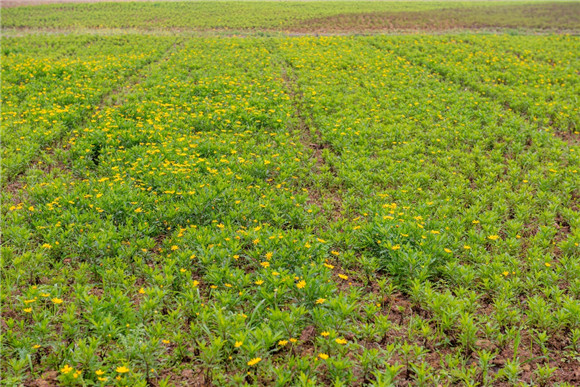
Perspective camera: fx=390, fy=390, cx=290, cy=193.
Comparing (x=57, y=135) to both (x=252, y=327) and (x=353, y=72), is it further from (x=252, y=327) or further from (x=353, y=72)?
(x=353, y=72)

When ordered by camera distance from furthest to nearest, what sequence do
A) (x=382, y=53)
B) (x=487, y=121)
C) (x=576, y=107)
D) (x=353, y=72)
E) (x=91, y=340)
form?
1. (x=382, y=53)
2. (x=353, y=72)
3. (x=576, y=107)
4. (x=487, y=121)
5. (x=91, y=340)

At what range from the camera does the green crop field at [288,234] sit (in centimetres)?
377

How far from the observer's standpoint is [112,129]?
30.5ft

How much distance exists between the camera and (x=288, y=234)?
5.45 meters

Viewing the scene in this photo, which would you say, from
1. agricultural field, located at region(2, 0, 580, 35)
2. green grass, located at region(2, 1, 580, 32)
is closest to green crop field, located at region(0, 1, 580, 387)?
agricultural field, located at region(2, 0, 580, 35)

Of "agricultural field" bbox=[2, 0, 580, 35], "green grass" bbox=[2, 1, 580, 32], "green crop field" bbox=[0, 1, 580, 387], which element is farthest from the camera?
"green grass" bbox=[2, 1, 580, 32]

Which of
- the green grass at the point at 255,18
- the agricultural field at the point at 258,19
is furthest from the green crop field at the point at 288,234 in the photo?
the green grass at the point at 255,18

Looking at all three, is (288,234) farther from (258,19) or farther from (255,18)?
(255,18)

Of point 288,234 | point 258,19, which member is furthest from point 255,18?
point 288,234

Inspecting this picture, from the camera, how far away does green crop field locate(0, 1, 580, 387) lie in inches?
148

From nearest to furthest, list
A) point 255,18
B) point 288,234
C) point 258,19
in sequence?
point 288,234
point 258,19
point 255,18

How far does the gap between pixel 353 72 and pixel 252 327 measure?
1411cm

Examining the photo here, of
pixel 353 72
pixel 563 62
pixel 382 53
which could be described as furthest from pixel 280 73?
pixel 563 62

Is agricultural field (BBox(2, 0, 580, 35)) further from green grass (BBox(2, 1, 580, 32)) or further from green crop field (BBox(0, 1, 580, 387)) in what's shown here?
green crop field (BBox(0, 1, 580, 387))
